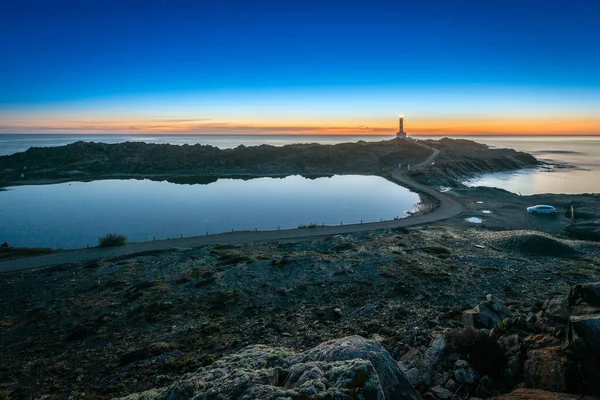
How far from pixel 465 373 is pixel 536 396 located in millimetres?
1794

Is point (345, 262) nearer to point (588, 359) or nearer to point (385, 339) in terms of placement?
point (385, 339)

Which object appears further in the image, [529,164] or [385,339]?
[529,164]

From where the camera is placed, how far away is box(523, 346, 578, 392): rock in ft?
26.5

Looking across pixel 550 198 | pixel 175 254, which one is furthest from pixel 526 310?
pixel 550 198

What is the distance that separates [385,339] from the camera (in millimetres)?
13734

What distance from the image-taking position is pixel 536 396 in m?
7.78

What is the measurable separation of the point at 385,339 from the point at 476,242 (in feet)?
86.6

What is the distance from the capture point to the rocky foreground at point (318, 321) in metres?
8.16

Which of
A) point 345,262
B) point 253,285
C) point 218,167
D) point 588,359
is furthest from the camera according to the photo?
point 218,167

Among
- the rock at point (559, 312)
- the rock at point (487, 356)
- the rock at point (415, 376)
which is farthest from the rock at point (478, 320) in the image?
the rock at point (415, 376)

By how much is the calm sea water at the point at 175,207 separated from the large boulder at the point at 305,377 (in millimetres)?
39664

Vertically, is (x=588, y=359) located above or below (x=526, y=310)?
above

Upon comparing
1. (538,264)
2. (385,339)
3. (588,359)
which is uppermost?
(588,359)

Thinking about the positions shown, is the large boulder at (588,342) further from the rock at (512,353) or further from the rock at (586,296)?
the rock at (512,353)
